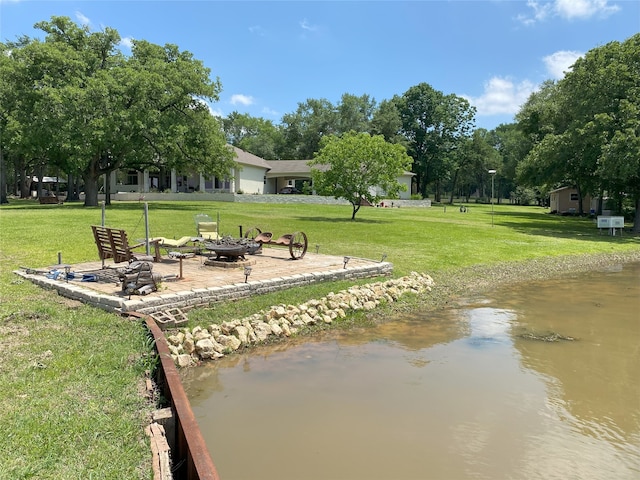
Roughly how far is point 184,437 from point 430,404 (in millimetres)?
2586

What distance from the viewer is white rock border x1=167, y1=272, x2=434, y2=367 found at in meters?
5.96

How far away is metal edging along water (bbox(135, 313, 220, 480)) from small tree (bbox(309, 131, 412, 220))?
20029 millimetres

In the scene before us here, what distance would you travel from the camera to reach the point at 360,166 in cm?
2427

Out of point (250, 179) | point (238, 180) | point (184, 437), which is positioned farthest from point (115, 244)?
point (250, 179)

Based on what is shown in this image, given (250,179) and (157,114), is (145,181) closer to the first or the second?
(250,179)

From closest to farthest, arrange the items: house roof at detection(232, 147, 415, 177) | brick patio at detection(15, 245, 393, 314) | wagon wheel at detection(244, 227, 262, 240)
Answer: brick patio at detection(15, 245, 393, 314), wagon wheel at detection(244, 227, 262, 240), house roof at detection(232, 147, 415, 177)

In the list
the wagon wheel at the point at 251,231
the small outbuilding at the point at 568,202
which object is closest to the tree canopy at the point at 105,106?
the wagon wheel at the point at 251,231

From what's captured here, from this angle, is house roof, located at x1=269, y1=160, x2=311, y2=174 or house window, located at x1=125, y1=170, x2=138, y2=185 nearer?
house roof, located at x1=269, y1=160, x2=311, y2=174

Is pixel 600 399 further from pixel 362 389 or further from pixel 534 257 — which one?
pixel 534 257

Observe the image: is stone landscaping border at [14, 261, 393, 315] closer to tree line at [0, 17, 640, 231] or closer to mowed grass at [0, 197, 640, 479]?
mowed grass at [0, 197, 640, 479]

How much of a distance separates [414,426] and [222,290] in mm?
4266

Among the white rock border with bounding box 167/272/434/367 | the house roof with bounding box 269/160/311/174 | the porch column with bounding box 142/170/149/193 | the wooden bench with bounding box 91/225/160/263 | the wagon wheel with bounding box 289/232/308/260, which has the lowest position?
the white rock border with bounding box 167/272/434/367

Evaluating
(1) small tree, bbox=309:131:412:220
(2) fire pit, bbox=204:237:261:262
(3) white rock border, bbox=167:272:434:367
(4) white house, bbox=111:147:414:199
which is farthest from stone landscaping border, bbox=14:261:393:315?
(4) white house, bbox=111:147:414:199

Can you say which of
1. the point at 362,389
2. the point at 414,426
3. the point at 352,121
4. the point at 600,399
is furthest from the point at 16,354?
the point at 352,121
